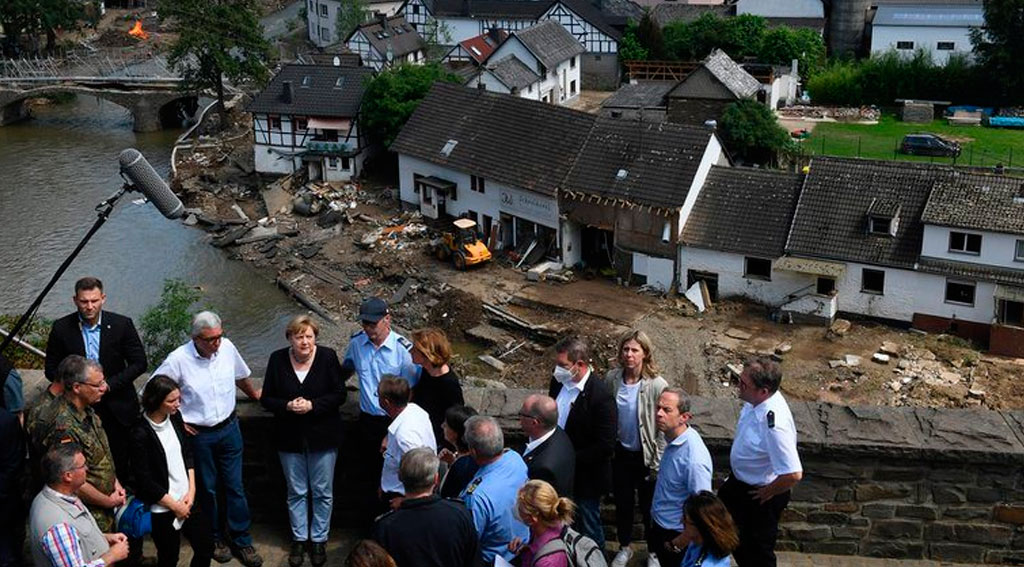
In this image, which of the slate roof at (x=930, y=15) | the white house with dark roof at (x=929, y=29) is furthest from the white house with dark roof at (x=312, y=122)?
the slate roof at (x=930, y=15)

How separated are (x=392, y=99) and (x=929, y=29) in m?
25.6

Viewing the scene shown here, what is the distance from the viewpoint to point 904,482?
7188 millimetres

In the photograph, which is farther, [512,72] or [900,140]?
[512,72]

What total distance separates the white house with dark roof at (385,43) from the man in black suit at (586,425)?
4439cm

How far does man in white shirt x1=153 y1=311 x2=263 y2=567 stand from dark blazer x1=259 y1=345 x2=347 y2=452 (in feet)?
0.85

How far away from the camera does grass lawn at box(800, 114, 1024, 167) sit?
40.9 m

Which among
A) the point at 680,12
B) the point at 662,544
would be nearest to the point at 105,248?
the point at 680,12

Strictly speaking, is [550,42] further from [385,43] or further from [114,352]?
[114,352]

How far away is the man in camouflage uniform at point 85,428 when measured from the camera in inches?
263

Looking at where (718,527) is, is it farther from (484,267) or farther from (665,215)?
(484,267)

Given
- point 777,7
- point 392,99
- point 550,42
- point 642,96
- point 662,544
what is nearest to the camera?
point 662,544

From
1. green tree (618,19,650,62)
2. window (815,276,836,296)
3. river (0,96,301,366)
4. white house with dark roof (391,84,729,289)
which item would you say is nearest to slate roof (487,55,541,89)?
green tree (618,19,650,62)

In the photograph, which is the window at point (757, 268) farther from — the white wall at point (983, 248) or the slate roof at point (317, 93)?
the slate roof at point (317, 93)

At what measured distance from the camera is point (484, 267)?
32344 mm
